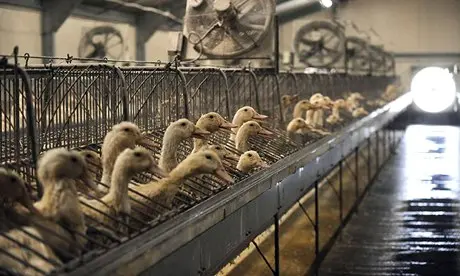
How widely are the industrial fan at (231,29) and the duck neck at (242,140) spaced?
90.9 inches

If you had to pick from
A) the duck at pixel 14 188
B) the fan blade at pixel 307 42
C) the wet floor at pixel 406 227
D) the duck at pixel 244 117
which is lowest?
the wet floor at pixel 406 227

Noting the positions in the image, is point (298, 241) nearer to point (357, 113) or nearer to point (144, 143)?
point (357, 113)

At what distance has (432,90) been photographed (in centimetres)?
2666

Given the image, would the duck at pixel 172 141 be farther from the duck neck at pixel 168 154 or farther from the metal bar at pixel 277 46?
the metal bar at pixel 277 46

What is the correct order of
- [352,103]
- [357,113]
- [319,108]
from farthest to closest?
1. [357,113]
2. [352,103]
3. [319,108]

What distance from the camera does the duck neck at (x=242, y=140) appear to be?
16.2ft

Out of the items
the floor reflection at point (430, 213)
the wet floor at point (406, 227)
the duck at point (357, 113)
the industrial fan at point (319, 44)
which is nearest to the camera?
the wet floor at point (406, 227)

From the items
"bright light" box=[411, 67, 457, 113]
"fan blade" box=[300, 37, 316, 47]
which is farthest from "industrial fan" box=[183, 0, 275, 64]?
"bright light" box=[411, 67, 457, 113]

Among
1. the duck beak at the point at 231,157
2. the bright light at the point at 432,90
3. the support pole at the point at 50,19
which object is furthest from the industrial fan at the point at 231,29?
the bright light at the point at 432,90

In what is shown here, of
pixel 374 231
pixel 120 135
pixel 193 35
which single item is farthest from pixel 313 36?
pixel 120 135

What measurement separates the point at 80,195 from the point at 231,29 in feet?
14.8

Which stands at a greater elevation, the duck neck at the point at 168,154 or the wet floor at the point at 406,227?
the duck neck at the point at 168,154

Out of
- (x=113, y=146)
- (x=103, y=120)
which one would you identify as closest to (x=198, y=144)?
(x=103, y=120)

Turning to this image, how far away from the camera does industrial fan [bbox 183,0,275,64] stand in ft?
23.6
